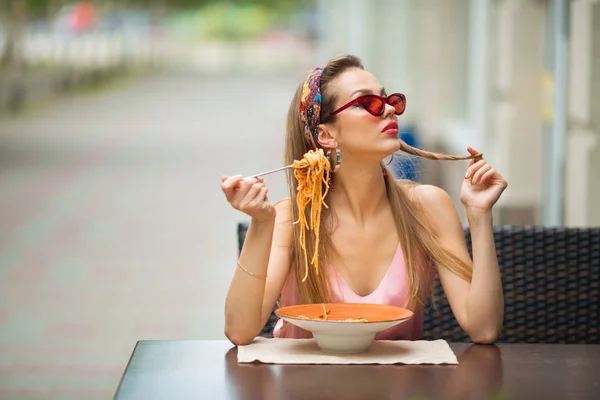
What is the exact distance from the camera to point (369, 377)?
209 centimetres

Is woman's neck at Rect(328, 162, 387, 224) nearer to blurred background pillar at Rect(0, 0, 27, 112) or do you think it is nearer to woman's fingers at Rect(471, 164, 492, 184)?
woman's fingers at Rect(471, 164, 492, 184)

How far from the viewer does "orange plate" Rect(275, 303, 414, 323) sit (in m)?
2.34

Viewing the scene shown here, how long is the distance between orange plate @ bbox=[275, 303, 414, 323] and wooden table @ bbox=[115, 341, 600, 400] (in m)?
0.16

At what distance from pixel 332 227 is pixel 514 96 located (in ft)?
12.3

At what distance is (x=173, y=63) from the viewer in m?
55.3

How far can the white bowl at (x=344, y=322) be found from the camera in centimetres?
219

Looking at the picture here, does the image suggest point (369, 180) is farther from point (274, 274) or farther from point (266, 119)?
point (266, 119)

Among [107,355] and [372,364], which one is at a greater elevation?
[372,364]

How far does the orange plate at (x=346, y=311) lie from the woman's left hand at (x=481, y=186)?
1.06ft

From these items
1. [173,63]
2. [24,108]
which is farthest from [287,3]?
[24,108]

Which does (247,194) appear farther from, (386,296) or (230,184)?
(386,296)

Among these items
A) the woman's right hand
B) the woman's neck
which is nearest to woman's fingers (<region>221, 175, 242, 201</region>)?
the woman's right hand

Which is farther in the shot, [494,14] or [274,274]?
[494,14]

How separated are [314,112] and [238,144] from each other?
12415mm
